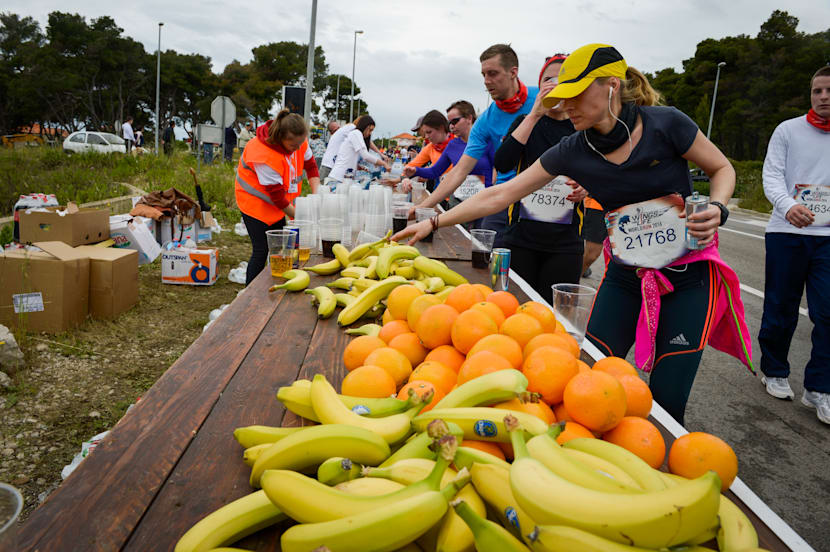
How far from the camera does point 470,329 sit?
4.88 ft

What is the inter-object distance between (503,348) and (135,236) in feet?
21.0

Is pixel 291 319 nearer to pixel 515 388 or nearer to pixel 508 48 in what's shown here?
pixel 515 388

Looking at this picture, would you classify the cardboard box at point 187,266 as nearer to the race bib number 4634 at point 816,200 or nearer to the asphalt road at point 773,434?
the asphalt road at point 773,434

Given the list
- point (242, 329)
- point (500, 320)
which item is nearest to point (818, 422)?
point (500, 320)

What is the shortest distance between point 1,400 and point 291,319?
2.62 m

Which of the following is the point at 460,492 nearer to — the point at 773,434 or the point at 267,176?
the point at 773,434

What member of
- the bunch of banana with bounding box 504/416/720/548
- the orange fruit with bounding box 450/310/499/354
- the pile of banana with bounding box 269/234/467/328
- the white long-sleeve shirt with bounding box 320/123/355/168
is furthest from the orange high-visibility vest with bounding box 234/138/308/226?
the bunch of banana with bounding box 504/416/720/548

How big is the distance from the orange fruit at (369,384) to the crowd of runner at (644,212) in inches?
53.3

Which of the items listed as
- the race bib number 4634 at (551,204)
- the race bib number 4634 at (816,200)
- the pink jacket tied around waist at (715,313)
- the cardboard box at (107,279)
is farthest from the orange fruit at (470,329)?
the cardboard box at (107,279)

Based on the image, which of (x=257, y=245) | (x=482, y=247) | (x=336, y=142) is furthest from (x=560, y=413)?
(x=336, y=142)

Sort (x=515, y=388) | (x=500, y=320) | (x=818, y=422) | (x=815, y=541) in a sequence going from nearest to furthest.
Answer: (x=515, y=388) → (x=500, y=320) → (x=815, y=541) → (x=818, y=422)

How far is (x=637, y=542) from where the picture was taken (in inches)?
29.1

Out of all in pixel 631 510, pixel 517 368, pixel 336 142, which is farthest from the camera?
pixel 336 142

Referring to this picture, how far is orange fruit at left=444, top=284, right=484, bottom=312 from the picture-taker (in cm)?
171
